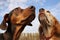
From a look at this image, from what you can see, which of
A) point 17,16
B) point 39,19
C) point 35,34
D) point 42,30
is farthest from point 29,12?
point 35,34

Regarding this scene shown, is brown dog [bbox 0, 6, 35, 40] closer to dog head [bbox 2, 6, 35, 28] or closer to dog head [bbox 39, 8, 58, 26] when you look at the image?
dog head [bbox 2, 6, 35, 28]

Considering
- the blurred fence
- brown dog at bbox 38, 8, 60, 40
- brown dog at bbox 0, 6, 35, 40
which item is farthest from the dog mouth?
the blurred fence

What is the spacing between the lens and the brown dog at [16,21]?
5.07 metres

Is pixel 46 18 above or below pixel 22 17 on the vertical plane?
below

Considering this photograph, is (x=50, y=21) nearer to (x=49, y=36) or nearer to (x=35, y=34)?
(x=49, y=36)

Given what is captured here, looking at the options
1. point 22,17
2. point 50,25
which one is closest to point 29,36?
point 50,25

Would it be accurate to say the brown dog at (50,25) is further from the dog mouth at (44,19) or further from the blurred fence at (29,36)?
the blurred fence at (29,36)

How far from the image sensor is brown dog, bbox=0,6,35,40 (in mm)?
5070

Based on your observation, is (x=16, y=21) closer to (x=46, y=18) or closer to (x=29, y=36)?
(x=46, y=18)

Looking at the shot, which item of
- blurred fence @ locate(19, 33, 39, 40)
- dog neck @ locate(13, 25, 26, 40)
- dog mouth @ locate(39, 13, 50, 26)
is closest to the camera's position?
dog neck @ locate(13, 25, 26, 40)

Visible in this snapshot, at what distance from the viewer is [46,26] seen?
6574mm

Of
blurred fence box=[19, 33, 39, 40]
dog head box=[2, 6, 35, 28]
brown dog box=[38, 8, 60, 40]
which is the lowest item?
blurred fence box=[19, 33, 39, 40]

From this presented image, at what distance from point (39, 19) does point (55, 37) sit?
74 centimetres

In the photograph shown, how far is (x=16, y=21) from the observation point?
5152 millimetres
